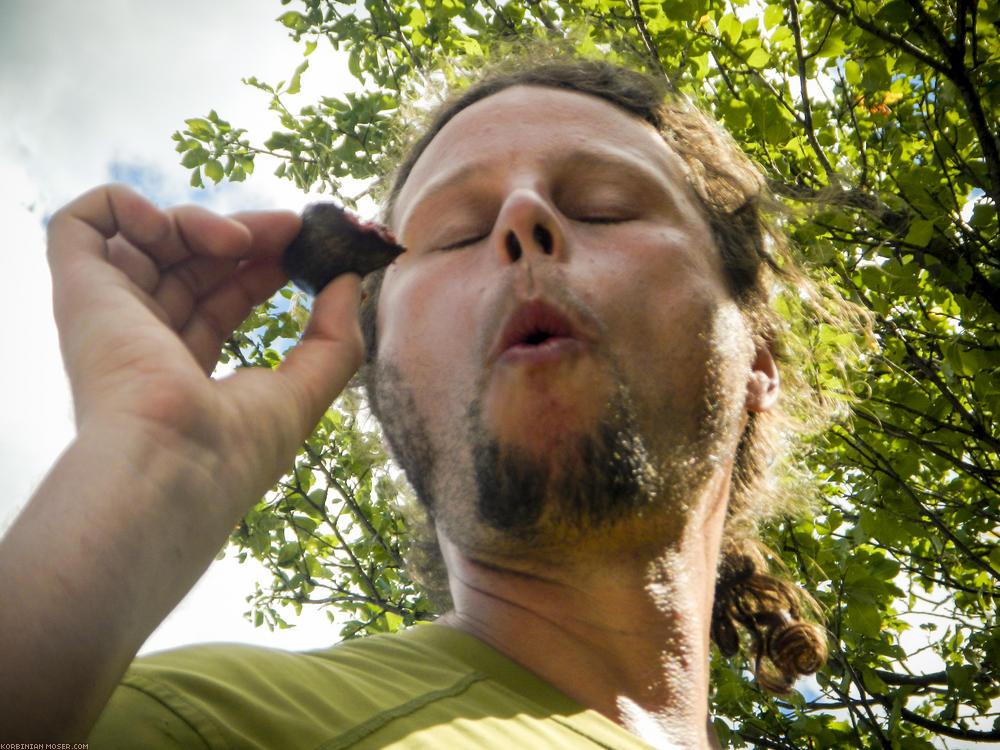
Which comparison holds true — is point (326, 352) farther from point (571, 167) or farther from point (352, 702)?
point (571, 167)

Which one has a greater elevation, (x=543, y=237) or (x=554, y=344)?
(x=543, y=237)

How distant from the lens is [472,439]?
72.5 inches

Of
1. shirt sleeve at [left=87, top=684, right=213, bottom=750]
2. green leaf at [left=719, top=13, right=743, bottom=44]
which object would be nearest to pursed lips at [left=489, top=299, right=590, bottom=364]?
shirt sleeve at [left=87, top=684, right=213, bottom=750]

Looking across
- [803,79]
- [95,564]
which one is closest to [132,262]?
[95,564]

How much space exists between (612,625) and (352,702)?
30.7 inches

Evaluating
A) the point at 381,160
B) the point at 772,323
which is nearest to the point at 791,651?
the point at 772,323

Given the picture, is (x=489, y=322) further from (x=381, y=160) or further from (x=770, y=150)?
(x=770, y=150)

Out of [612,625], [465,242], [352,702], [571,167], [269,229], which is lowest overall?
[352,702]

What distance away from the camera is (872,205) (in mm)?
3207

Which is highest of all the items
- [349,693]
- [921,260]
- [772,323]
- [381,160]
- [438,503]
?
[381,160]

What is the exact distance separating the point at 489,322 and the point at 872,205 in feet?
6.93

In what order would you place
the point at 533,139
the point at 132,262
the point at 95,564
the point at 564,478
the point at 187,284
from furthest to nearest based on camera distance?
the point at 533,139
the point at 564,478
the point at 187,284
the point at 132,262
the point at 95,564

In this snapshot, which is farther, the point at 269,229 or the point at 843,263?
the point at 843,263

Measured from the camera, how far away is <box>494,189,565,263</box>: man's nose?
75.4 inches
